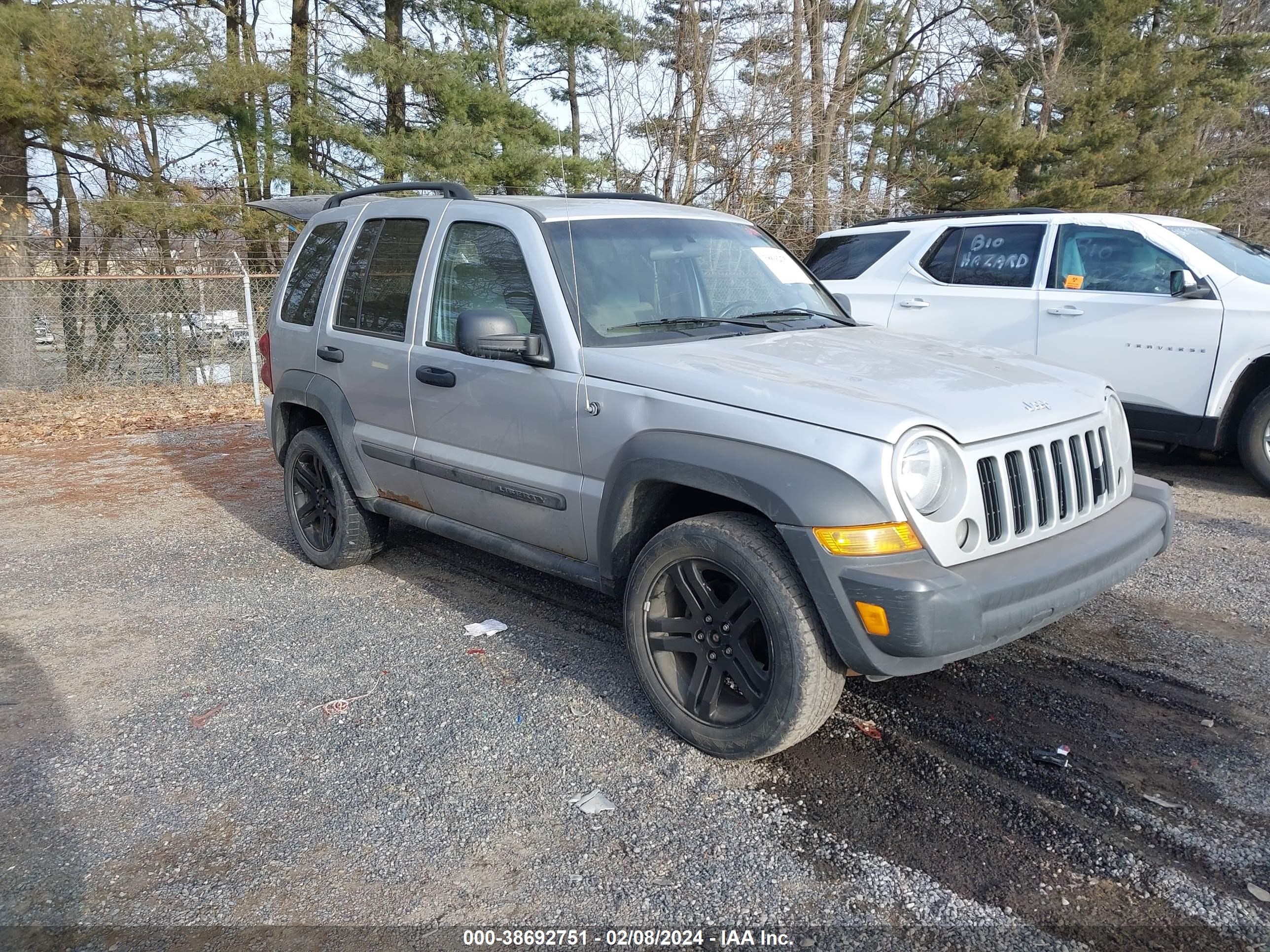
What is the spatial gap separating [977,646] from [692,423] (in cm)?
113

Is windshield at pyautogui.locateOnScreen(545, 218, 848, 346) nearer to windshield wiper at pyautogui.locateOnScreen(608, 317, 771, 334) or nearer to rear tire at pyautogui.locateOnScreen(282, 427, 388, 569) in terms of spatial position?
windshield wiper at pyautogui.locateOnScreen(608, 317, 771, 334)

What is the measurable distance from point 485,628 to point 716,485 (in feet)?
6.18

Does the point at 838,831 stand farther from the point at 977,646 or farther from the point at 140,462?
the point at 140,462

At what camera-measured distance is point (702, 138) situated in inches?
547

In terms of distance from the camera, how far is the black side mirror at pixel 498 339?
3441mm

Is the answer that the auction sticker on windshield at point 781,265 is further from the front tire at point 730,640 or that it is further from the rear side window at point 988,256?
the rear side window at point 988,256

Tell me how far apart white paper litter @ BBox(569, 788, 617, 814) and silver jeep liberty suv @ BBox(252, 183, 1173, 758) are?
1.25 feet

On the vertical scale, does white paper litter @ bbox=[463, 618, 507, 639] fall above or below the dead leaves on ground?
below

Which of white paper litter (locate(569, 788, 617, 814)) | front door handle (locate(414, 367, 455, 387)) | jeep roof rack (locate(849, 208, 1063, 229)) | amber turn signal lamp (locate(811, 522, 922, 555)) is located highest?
jeep roof rack (locate(849, 208, 1063, 229))

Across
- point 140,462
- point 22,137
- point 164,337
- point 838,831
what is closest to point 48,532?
point 140,462

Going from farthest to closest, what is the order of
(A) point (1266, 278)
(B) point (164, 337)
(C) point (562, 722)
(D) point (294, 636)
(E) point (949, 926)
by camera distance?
1. (B) point (164, 337)
2. (A) point (1266, 278)
3. (D) point (294, 636)
4. (C) point (562, 722)
5. (E) point (949, 926)

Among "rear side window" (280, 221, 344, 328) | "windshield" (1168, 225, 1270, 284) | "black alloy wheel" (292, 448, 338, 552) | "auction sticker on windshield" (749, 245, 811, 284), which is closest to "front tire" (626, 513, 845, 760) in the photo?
"auction sticker on windshield" (749, 245, 811, 284)

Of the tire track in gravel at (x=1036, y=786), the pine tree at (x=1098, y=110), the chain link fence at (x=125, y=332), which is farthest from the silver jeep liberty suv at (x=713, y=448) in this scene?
the pine tree at (x=1098, y=110)

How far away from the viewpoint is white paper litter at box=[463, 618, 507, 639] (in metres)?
4.31
